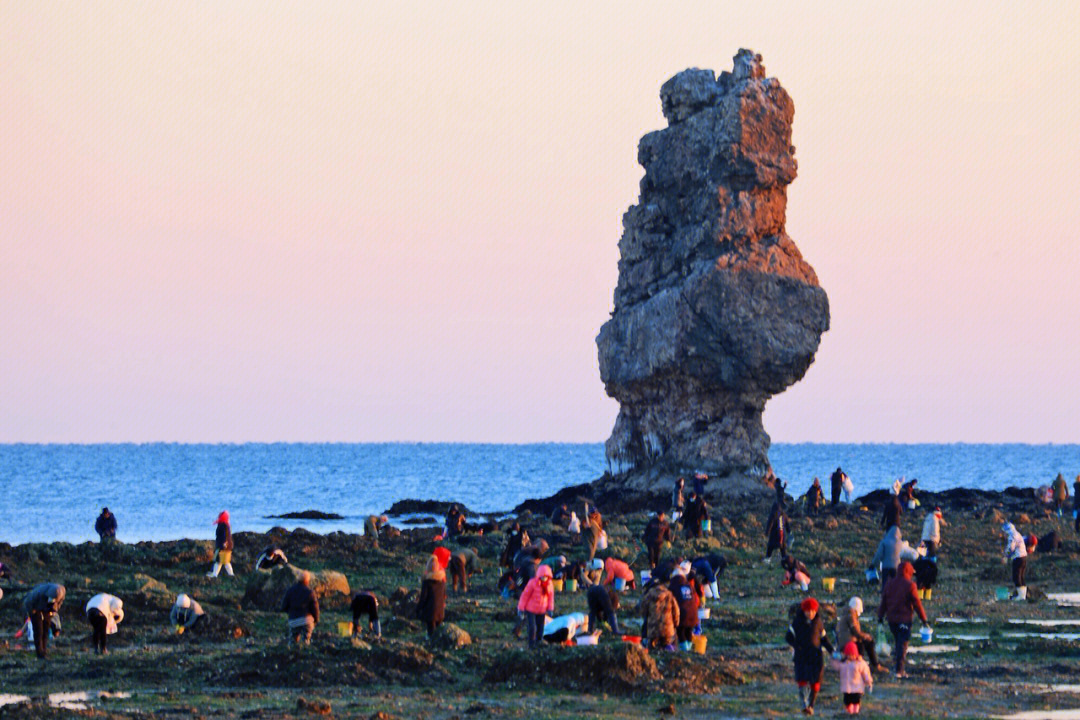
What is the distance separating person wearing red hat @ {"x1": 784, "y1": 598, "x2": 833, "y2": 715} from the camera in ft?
63.9

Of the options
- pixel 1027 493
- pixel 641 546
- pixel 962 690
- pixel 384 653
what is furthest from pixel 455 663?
pixel 1027 493

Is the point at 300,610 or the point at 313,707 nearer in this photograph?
the point at 313,707

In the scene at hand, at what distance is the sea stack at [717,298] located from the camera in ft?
241

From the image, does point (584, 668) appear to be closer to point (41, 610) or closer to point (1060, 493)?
point (41, 610)

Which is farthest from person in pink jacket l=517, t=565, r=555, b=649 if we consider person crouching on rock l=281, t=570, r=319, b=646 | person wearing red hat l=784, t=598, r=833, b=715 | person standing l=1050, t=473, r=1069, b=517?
person standing l=1050, t=473, r=1069, b=517

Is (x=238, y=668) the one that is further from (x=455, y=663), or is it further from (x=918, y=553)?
(x=918, y=553)

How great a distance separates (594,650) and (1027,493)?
64.2 m

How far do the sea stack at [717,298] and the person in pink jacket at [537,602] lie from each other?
46.7 m

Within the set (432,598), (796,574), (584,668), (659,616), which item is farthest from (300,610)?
(796,574)

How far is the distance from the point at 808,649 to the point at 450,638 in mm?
7026

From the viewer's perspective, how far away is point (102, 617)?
24.6 meters

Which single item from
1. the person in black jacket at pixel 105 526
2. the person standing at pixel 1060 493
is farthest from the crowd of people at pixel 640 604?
the person standing at pixel 1060 493

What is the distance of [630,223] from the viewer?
79.6 m

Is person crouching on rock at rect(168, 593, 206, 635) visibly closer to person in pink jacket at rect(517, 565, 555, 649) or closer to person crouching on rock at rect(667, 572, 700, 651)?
person in pink jacket at rect(517, 565, 555, 649)
